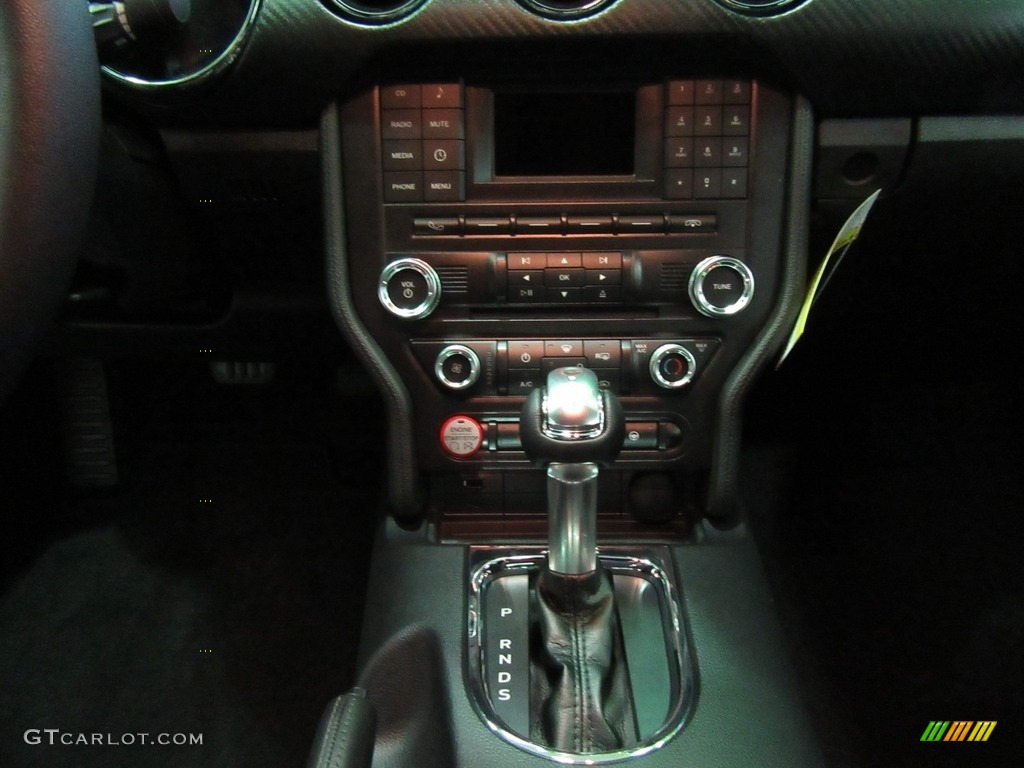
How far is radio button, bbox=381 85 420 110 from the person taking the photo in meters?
0.92

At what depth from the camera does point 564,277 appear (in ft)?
3.11

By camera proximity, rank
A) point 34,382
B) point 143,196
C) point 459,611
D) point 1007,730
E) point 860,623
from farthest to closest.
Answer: point 34,382 → point 860,623 → point 1007,730 → point 143,196 → point 459,611

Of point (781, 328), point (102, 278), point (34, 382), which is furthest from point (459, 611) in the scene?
point (34, 382)

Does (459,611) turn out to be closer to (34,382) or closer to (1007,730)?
(1007,730)

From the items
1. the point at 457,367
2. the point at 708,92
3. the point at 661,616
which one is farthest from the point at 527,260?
the point at 661,616

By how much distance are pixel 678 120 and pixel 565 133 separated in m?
0.11

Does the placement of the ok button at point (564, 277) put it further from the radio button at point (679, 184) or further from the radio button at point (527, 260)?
the radio button at point (679, 184)

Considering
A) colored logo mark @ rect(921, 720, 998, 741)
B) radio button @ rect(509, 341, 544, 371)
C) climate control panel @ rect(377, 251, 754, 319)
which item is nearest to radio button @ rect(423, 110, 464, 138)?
climate control panel @ rect(377, 251, 754, 319)

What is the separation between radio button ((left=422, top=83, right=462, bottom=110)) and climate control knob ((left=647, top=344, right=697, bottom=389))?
0.33 metres

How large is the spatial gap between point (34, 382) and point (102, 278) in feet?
1.42

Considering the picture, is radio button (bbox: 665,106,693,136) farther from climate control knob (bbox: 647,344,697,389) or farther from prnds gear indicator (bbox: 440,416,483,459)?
prnds gear indicator (bbox: 440,416,483,459)

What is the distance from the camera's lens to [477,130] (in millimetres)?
931

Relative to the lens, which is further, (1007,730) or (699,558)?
(1007,730)

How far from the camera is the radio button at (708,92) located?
3.02ft
